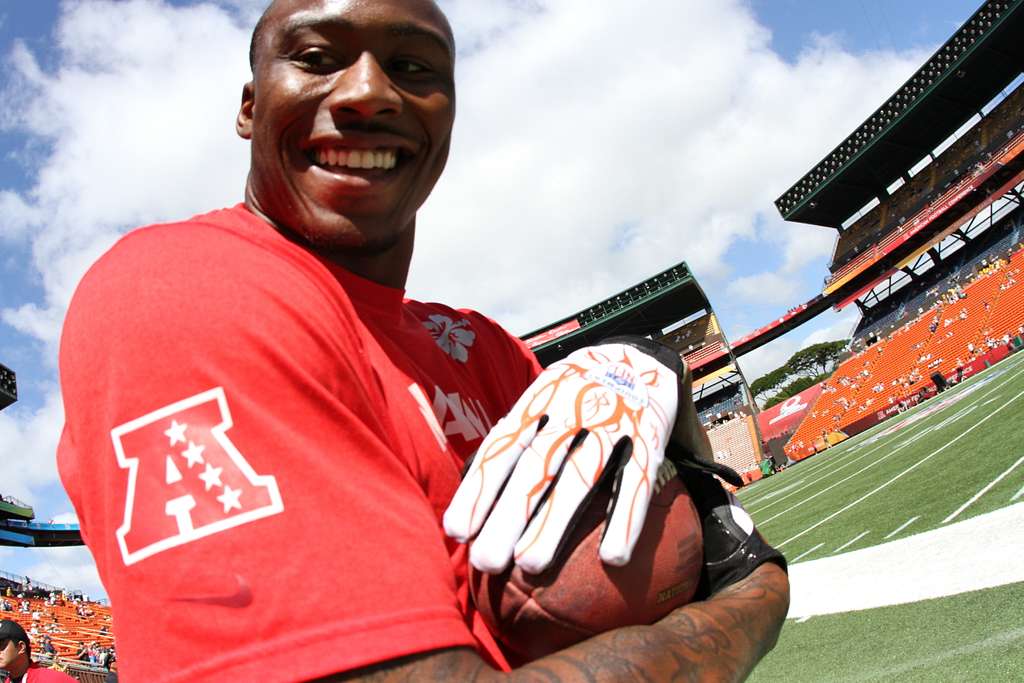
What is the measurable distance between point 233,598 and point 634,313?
40692mm

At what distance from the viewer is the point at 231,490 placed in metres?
0.80

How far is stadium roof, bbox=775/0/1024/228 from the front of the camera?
1200 inches

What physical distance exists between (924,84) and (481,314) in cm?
3756

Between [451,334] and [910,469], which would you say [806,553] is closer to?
[910,469]

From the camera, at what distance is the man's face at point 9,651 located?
5.10m

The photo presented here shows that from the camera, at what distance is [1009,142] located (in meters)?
30.5

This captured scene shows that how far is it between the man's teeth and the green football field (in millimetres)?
3644

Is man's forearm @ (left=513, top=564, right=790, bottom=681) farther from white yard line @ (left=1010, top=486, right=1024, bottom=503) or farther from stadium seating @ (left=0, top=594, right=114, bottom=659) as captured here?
stadium seating @ (left=0, top=594, right=114, bottom=659)

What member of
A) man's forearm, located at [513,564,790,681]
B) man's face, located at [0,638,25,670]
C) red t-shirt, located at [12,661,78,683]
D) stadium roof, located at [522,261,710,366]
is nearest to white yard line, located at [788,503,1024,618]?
man's forearm, located at [513,564,790,681]

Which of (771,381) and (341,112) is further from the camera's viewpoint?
(771,381)

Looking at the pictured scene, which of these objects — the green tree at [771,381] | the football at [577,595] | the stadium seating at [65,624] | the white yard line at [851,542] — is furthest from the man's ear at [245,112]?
the green tree at [771,381]

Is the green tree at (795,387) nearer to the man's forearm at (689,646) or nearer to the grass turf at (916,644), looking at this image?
the grass turf at (916,644)

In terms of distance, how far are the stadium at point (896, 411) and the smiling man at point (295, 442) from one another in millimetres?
3386

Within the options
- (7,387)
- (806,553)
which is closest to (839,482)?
(806,553)
